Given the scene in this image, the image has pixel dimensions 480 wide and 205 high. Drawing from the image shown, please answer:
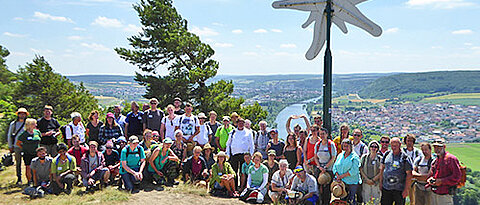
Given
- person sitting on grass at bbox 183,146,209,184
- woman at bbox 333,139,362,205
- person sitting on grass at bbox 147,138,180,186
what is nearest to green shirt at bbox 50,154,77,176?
person sitting on grass at bbox 147,138,180,186

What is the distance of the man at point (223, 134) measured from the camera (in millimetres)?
7520

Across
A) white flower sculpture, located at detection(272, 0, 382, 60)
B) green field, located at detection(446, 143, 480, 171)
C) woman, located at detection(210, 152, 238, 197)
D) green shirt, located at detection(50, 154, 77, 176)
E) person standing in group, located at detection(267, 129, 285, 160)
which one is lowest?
green field, located at detection(446, 143, 480, 171)

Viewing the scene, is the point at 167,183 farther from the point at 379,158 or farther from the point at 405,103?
the point at 405,103

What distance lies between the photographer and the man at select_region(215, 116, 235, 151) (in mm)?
7520

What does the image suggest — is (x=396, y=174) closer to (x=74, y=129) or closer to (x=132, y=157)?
(x=132, y=157)

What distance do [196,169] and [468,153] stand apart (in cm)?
5942

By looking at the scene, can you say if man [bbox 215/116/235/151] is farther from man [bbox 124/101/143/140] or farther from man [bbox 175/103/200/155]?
man [bbox 124/101/143/140]

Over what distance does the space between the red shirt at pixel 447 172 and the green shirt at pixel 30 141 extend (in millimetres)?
7461

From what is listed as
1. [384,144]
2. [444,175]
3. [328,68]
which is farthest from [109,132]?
[444,175]

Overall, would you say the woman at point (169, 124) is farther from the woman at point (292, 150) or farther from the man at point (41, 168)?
the woman at point (292, 150)

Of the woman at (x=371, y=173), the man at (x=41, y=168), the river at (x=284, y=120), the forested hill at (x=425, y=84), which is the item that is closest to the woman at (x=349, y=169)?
the woman at (x=371, y=173)

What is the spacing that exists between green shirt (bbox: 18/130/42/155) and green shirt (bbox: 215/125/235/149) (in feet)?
12.5

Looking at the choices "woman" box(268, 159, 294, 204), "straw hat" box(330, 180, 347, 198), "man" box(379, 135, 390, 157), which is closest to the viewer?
"straw hat" box(330, 180, 347, 198)

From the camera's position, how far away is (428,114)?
3565 inches
